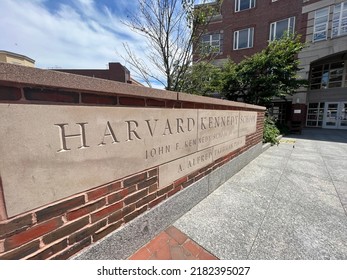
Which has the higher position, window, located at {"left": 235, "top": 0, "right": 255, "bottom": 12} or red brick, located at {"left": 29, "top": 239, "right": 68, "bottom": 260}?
window, located at {"left": 235, "top": 0, "right": 255, "bottom": 12}

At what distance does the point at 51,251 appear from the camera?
138 cm

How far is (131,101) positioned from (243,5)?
21.3 metres

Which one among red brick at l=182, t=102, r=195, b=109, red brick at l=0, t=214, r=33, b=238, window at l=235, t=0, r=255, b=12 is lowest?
red brick at l=0, t=214, r=33, b=238

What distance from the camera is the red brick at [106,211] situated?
1.63 metres

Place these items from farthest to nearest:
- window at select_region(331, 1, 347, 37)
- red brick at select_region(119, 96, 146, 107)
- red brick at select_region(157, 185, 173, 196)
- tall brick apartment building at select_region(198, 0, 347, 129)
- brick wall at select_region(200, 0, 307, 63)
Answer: brick wall at select_region(200, 0, 307, 63) < tall brick apartment building at select_region(198, 0, 347, 129) < window at select_region(331, 1, 347, 37) < red brick at select_region(157, 185, 173, 196) < red brick at select_region(119, 96, 146, 107)

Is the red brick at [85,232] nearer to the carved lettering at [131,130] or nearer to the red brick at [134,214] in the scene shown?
the red brick at [134,214]

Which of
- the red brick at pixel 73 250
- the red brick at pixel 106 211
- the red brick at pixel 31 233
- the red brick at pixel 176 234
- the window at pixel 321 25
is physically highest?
the window at pixel 321 25

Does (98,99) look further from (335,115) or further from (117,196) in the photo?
(335,115)

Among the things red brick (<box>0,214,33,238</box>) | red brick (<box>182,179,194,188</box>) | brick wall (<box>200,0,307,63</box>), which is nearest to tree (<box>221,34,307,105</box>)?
brick wall (<box>200,0,307,63</box>)

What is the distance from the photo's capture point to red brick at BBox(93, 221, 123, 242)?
1.66 meters

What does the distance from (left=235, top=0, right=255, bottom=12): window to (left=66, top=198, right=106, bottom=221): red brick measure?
2173 centimetres

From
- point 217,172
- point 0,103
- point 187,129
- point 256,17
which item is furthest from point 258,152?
point 256,17

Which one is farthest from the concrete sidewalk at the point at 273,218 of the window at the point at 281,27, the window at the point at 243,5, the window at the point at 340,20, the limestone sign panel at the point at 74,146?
the window at the point at 243,5

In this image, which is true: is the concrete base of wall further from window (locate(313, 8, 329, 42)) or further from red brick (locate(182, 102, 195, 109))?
window (locate(313, 8, 329, 42))
